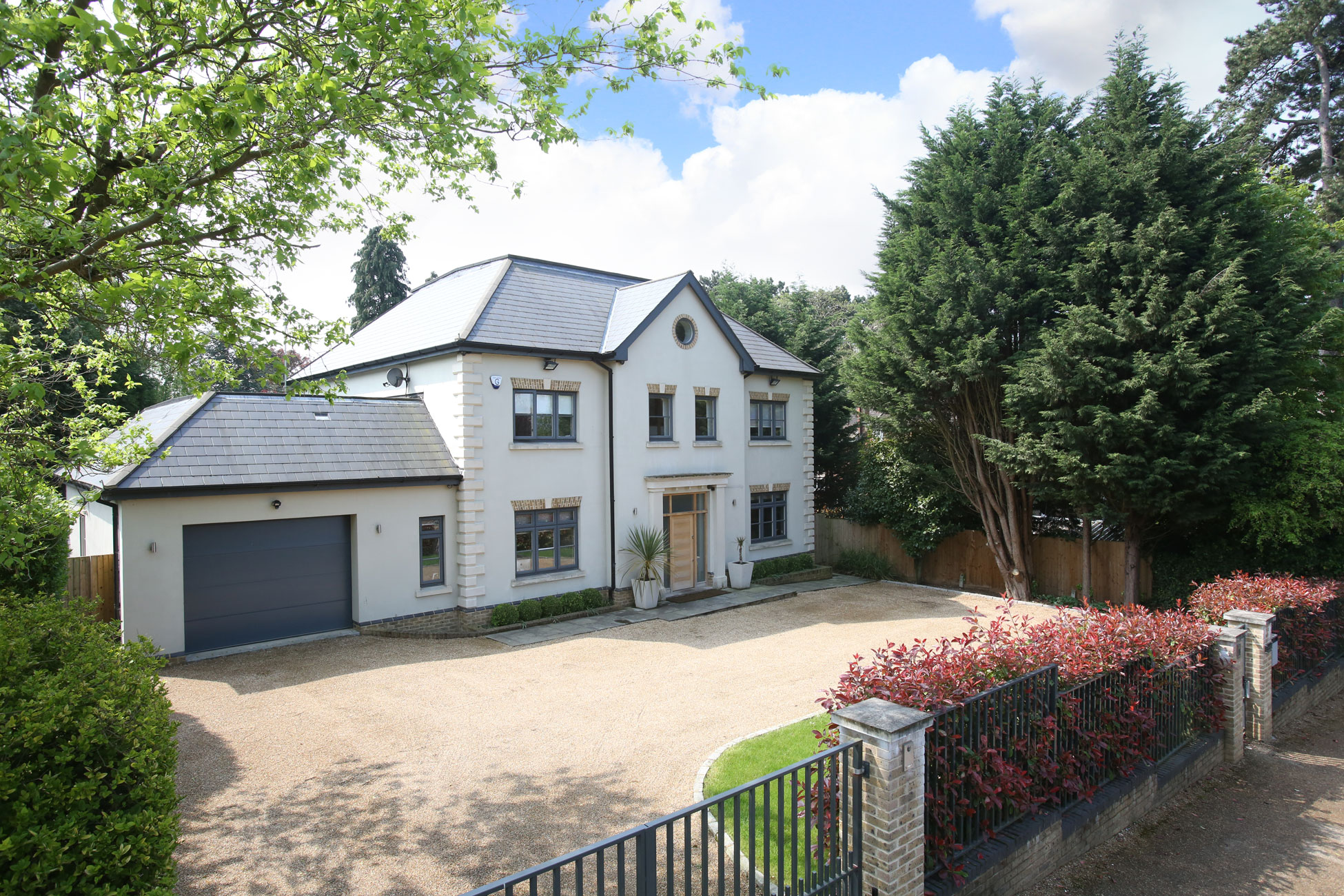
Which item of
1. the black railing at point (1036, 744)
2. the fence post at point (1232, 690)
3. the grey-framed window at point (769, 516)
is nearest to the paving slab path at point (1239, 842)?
the fence post at point (1232, 690)

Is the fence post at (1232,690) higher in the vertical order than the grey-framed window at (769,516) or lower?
lower

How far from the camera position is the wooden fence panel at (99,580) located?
12734 millimetres

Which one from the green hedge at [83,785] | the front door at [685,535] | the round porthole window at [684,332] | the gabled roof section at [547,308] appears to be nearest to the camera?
the green hedge at [83,785]

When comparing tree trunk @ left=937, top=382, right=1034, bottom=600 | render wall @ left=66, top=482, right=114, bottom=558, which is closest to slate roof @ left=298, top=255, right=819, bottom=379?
tree trunk @ left=937, top=382, right=1034, bottom=600

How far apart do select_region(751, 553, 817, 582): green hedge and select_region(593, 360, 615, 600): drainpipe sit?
4.39 m

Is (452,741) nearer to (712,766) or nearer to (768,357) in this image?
(712,766)

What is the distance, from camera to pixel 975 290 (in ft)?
54.5

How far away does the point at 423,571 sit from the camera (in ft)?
50.0

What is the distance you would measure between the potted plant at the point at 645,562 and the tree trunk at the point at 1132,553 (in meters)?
10.4

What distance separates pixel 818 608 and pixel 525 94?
13224mm

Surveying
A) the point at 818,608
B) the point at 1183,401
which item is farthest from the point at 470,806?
the point at 1183,401

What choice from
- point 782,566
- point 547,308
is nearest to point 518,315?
point 547,308

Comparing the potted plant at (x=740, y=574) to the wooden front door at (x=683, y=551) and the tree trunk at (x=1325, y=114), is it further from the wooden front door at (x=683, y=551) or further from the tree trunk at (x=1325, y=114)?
the tree trunk at (x=1325, y=114)

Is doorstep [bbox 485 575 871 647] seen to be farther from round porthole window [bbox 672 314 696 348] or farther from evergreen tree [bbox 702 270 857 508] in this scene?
round porthole window [bbox 672 314 696 348]
